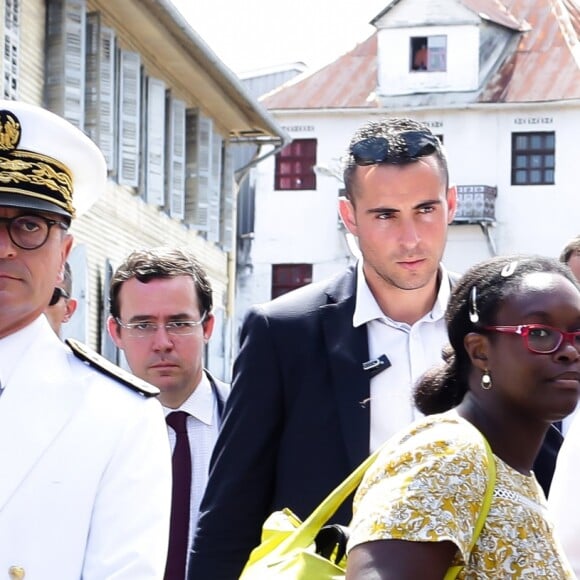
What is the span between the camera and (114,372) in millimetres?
4074

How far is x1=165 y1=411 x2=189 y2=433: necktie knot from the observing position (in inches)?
251

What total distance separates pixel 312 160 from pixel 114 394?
148 feet

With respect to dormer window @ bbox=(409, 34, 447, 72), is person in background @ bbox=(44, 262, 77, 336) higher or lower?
lower

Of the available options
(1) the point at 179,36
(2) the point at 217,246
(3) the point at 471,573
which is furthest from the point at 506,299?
(2) the point at 217,246

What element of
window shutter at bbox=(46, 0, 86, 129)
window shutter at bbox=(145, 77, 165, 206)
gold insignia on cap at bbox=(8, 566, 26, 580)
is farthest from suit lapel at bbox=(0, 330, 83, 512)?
window shutter at bbox=(145, 77, 165, 206)

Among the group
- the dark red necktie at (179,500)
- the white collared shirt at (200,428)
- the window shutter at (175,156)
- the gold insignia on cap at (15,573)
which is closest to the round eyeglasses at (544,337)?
the gold insignia on cap at (15,573)

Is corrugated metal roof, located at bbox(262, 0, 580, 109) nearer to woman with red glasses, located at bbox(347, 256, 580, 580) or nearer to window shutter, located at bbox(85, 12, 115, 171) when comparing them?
window shutter, located at bbox(85, 12, 115, 171)

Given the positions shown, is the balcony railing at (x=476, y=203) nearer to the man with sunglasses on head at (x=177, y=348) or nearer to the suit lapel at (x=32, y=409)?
the man with sunglasses on head at (x=177, y=348)

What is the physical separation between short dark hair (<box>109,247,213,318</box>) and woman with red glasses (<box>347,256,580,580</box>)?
2.77 m

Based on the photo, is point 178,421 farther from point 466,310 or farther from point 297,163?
point 297,163

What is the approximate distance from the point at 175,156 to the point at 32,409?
22.8 metres

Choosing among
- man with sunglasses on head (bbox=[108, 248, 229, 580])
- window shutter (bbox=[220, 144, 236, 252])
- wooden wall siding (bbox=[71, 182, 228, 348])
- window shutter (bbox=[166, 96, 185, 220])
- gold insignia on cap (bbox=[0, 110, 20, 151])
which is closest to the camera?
gold insignia on cap (bbox=[0, 110, 20, 151])

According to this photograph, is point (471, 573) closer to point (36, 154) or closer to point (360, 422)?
point (36, 154)

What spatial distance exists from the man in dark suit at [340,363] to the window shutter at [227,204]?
82.9 feet
